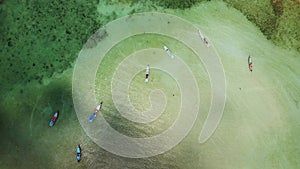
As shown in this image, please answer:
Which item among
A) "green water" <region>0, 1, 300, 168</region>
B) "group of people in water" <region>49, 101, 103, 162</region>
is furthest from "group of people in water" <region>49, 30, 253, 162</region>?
"green water" <region>0, 1, 300, 168</region>

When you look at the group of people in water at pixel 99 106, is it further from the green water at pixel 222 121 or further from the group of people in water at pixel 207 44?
the green water at pixel 222 121

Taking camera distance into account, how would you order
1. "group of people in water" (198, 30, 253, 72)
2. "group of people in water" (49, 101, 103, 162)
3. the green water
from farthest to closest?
"group of people in water" (198, 30, 253, 72) < the green water < "group of people in water" (49, 101, 103, 162)

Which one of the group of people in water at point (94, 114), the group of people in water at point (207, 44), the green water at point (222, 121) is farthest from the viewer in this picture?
the group of people in water at point (207, 44)

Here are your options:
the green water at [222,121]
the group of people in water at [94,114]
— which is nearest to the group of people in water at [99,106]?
the group of people in water at [94,114]

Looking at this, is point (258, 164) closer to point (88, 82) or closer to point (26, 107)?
point (88, 82)

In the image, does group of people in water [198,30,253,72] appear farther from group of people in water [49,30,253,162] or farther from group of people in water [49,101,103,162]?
group of people in water [49,101,103,162]

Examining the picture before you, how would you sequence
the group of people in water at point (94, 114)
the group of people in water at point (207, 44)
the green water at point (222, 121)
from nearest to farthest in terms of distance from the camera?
the group of people in water at point (94, 114) → the green water at point (222, 121) → the group of people in water at point (207, 44)

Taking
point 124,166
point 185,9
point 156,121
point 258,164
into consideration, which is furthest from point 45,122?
point 258,164

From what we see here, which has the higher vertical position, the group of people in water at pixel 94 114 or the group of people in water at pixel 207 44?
the group of people in water at pixel 207 44
